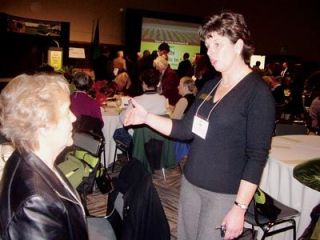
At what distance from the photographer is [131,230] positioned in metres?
1.72

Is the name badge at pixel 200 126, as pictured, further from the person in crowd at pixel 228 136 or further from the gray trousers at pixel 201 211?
the gray trousers at pixel 201 211

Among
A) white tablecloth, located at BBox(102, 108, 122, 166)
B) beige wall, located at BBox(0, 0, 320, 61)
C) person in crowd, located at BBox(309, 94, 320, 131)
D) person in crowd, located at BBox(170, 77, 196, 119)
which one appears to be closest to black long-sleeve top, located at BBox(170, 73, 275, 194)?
person in crowd, located at BBox(170, 77, 196, 119)

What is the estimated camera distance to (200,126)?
172cm

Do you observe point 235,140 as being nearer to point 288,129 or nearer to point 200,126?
point 200,126

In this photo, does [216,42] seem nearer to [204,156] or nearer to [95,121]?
[204,156]

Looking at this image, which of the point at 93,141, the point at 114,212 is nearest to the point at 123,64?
the point at 93,141

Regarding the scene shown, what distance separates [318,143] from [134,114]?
2.15 metres

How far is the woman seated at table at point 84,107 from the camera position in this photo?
3.88 metres

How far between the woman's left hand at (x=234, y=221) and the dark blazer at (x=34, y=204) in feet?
2.31

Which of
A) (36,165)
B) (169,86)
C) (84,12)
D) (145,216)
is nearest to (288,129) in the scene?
(145,216)

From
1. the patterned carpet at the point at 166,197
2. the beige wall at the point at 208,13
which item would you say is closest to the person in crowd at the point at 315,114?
the patterned carpet at the point at 166,197

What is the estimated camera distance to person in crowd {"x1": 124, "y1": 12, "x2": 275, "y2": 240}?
1.52m

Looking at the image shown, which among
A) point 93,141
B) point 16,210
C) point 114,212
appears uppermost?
point 16,210

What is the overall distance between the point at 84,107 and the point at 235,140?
2696 mm
